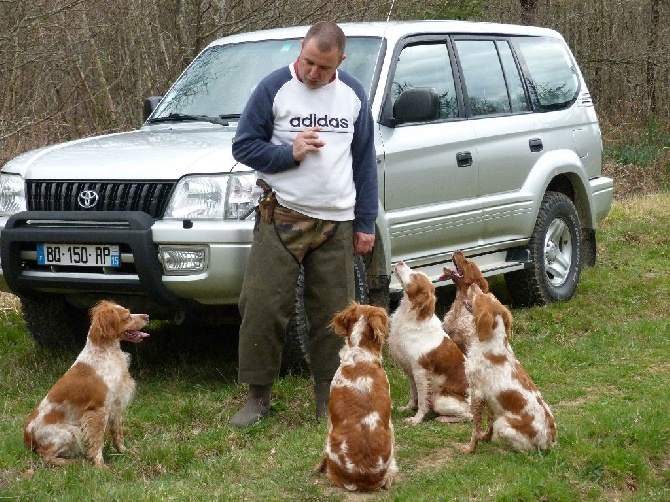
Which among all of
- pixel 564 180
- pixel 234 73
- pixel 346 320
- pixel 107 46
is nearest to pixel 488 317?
pixel 346 320

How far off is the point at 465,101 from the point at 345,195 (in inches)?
96.1

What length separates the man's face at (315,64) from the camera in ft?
→ 17.1

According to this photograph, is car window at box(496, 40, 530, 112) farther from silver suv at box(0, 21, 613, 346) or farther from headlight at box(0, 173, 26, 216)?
headlight at box(0, 173, 26, 216)

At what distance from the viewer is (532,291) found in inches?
333

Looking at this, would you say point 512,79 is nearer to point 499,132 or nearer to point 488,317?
point 499,132

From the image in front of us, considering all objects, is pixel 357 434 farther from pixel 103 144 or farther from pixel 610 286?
pixel 610 286

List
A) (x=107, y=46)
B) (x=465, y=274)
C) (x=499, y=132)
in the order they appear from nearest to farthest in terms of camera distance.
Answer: (x=465, y=274) < (x=499, y=132) < (x=107, y=46)

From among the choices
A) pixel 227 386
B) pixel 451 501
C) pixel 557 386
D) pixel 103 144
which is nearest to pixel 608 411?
pixel 557 386

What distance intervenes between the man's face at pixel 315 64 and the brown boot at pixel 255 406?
162cm

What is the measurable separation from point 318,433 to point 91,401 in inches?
45.2

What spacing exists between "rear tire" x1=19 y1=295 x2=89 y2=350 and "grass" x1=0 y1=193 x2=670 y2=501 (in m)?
0.11

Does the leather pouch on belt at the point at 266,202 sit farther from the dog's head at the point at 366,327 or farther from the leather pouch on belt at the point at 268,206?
the dog's head at the point at 366,327

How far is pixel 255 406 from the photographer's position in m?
5.73

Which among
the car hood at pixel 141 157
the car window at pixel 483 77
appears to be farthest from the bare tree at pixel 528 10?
the car hood at pixel 141 157
